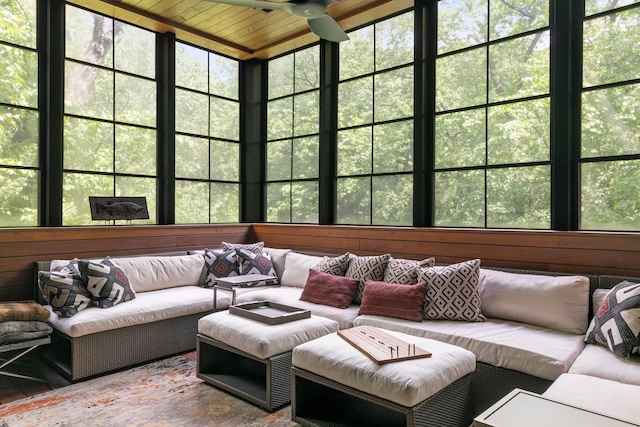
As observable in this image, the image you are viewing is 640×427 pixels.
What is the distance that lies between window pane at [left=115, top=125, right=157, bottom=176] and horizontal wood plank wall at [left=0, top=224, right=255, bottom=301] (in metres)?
0.67

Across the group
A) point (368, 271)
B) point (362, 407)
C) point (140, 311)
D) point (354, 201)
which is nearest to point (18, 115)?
point (140, 311)

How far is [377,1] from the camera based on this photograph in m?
4.07

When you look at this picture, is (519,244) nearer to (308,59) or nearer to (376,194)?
(376,194)

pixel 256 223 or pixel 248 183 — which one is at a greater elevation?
pixel 248 183

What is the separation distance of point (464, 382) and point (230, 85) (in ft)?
14.9

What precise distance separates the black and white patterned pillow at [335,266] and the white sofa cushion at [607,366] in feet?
6.35

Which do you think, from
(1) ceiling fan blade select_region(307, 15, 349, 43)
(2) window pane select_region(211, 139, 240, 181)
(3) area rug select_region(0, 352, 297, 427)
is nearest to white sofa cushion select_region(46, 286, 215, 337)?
(3) area rug select_region(0, 352, 297, 427)

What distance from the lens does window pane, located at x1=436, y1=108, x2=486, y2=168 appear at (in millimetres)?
3646

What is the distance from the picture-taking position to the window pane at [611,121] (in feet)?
9.64

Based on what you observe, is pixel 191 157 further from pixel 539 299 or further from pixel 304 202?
pixel 539 299

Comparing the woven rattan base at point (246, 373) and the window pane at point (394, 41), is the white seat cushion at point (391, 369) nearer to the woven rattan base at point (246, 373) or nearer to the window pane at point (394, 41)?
the woven rattan base at point (246, 373)

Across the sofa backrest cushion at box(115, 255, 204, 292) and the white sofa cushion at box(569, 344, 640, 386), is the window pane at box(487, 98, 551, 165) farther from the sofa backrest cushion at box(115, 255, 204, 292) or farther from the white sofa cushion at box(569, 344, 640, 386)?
the sofa backrest cushion at box(115, 255, 204, 292)

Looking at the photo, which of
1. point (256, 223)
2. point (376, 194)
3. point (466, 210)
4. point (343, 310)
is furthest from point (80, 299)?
point (466, 210)

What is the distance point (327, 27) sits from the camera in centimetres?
313
